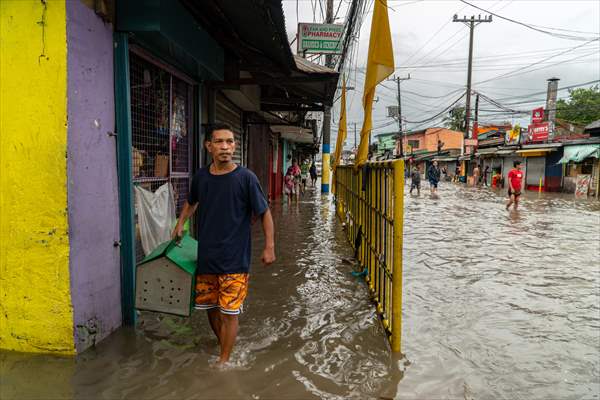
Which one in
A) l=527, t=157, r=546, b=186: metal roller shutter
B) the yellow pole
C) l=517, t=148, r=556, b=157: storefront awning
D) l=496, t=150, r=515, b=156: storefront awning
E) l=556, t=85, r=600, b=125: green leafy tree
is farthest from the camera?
l=556, t=85, r=600, b=125: green leafy tree

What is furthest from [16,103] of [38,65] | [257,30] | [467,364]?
[467,364]

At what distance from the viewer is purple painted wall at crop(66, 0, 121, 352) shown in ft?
10.1

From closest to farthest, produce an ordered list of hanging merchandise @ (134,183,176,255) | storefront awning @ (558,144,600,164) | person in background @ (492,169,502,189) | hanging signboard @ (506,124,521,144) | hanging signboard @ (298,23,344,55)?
hanging merchandise @ (134,183,176,255) → hanging signboard @ (298,23,344,55) → storefront awning @ (558,144,600,164) → hanging signboard @ (506,124,521,144) → person in background @ (492,169,502,189)

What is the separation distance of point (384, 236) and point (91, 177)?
2.61 meters

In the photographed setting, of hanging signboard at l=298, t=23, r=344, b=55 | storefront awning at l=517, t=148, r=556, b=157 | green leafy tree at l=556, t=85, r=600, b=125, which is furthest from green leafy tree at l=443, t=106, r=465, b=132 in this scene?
hanging signboard at l=298, t=23, r=344, b=55

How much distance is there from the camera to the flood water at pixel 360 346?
3.00 metres

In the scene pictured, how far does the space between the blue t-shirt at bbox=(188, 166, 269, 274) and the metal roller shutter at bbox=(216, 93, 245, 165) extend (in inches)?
186

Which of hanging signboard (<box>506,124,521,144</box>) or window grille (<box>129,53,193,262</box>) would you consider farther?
hanging signboard (<box>506,124,521,144</box>)

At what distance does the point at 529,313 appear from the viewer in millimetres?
4762

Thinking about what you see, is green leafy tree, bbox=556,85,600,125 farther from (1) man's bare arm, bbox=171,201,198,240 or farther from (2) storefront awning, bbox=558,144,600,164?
(1) man's bare arm, bbox=171,201,198,240

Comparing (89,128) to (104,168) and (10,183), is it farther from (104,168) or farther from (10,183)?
(10,183)

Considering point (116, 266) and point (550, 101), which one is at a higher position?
point (550, 101)

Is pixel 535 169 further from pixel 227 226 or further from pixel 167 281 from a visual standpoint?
pixel 167 281

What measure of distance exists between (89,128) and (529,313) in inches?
185
